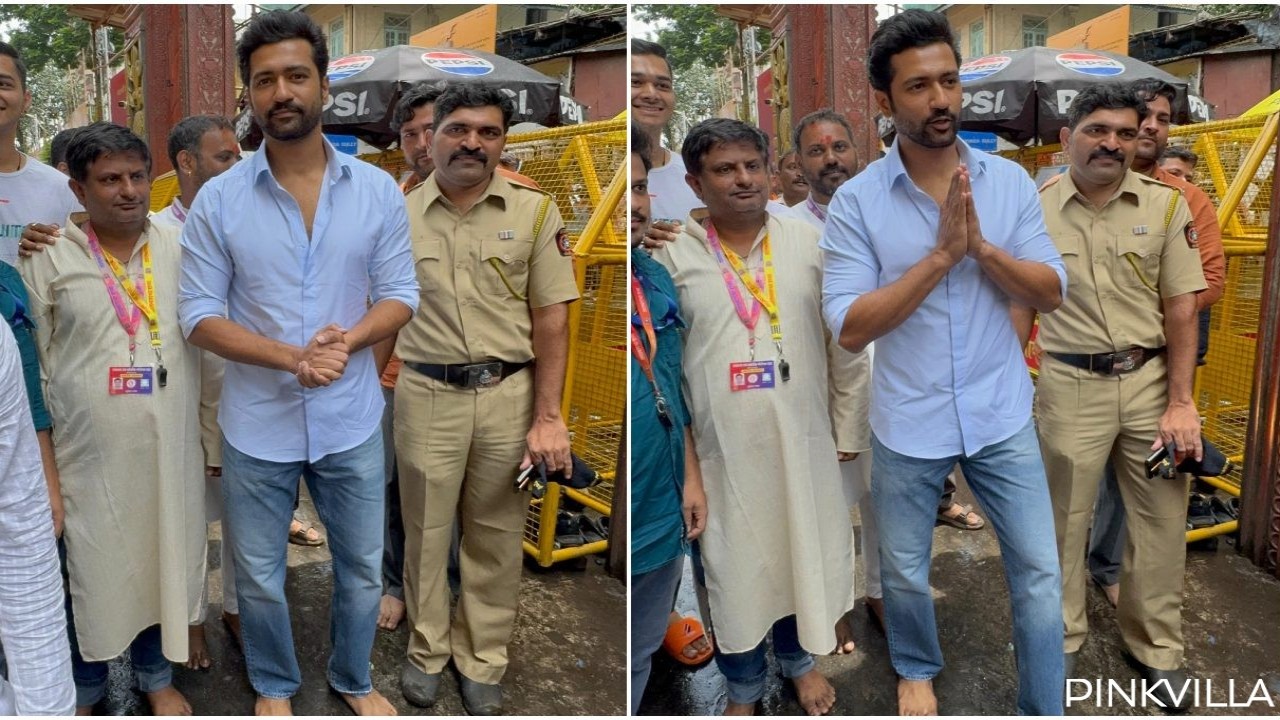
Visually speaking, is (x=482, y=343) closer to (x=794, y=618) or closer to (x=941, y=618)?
(x=794, y=618)

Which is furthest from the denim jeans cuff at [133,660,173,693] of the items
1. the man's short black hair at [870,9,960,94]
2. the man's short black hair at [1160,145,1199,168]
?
the man's short black hair at [1160,145,1199,168]

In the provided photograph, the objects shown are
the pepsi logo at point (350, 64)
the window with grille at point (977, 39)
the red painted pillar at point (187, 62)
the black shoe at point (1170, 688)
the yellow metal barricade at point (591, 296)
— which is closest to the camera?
the black shoe at point (1170, 688)

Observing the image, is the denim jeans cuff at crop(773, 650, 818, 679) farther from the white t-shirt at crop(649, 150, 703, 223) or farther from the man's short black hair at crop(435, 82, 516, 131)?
the man's short black hair at crop(435, 82, 516, 131)

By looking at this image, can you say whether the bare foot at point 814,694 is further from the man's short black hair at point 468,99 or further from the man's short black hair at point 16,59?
the man's short black hair at point 16,59

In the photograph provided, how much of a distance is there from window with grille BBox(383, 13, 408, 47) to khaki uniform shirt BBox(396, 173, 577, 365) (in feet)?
5.20

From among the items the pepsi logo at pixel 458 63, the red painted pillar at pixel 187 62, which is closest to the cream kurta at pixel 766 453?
the pepsi logo at pixel 458 63

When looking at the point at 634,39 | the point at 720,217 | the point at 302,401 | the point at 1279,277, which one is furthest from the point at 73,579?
the point at 1279,277

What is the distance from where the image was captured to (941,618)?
371cm

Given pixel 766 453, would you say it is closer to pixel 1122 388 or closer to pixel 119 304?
pixel 1122 388

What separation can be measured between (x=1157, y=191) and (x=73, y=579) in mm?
3258

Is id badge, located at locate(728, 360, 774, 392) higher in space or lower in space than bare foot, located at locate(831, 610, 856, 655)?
higher

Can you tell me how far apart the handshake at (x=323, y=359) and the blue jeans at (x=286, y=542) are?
35 cm

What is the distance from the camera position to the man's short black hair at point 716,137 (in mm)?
2581

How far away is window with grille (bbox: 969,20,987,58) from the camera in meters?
3.37
